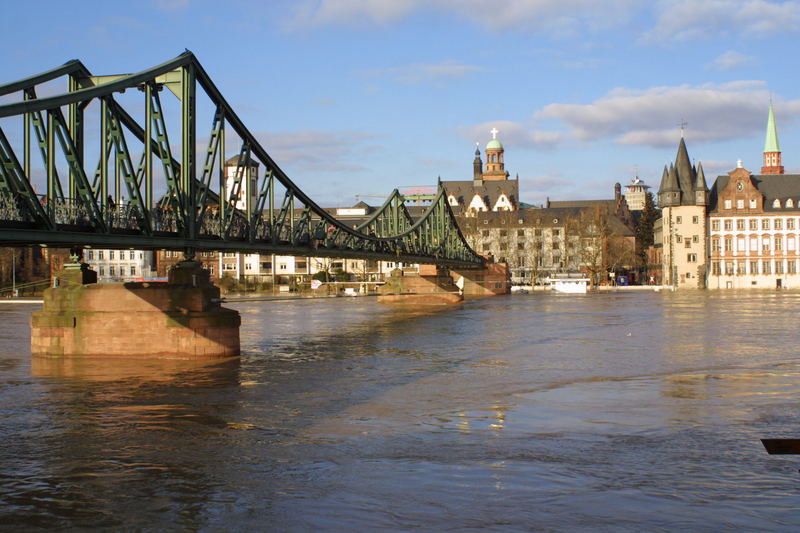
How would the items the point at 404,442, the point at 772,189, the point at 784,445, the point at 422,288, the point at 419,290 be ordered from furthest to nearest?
1. the point at 772,189
2. the point at 422,288
3. the point at 419,290
4. the point at 404,442
5. the point at 784,445

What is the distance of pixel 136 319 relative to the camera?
33.7m

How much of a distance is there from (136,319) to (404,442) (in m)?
18.0

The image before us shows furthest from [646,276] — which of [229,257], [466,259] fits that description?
[229,257]

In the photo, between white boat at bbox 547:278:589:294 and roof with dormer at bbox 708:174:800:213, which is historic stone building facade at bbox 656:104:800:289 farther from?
white boat at bbox 547:278:589:294

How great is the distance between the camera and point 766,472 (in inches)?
611

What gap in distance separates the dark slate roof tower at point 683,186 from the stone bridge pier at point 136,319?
359ft

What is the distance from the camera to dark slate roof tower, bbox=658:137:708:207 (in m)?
132

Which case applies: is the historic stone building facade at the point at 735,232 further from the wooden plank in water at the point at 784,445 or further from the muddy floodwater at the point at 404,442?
the wooden plank in water at the point at 784,445

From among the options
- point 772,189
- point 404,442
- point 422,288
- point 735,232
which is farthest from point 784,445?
point 772,189

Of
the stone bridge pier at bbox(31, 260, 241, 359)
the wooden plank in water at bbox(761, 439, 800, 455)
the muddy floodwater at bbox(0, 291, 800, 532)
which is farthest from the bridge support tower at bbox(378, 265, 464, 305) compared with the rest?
the wooden plank in water at bbox(761, 439, 800, 455)

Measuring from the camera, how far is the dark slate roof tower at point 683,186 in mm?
132000

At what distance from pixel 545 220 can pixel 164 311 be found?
135m

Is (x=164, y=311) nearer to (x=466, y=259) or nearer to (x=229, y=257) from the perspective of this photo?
(x=466, y=259)

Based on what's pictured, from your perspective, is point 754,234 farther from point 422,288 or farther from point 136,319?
point 136,319
